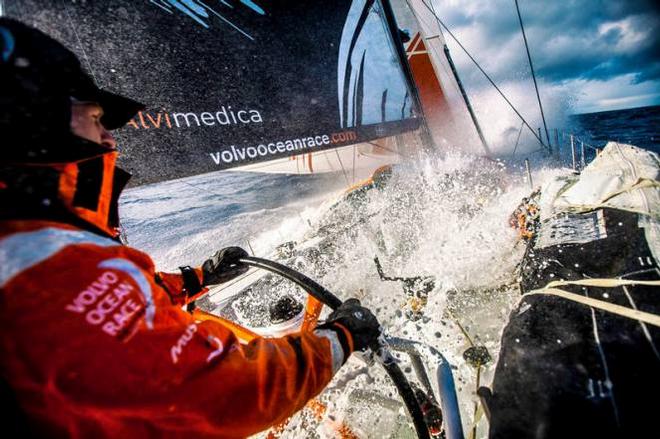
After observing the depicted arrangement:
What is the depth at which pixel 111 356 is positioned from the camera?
1.98 ft

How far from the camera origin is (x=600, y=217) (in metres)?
2.14

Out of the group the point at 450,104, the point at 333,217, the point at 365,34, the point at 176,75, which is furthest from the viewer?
the point at 450,104

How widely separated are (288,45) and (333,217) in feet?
10.8

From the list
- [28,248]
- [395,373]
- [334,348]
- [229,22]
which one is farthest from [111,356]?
[229,22]

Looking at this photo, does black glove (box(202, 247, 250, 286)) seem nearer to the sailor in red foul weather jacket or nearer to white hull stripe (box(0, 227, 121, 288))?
the sailor in red foul weather jacket

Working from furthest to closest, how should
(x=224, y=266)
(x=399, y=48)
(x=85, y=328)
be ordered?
1. (x=399, y=48)
2. (x=224, y=266)
3. (x=85, y=328)

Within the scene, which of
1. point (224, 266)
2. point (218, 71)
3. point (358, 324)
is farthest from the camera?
point (218, 71)

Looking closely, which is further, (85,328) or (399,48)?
(399,48)

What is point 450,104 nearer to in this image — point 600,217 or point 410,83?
point 410,83

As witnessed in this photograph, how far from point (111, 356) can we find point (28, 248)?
31 centimetres

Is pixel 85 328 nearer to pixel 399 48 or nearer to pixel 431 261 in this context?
pixel 431 261

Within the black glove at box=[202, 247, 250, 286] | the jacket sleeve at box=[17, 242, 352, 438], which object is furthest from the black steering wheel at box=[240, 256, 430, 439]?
the black glove at box=[202, 247, 250, 286]

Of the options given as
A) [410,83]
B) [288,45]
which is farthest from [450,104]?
[288,45]

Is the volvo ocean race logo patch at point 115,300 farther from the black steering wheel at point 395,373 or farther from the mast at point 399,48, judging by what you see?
the mast at point 399,48
